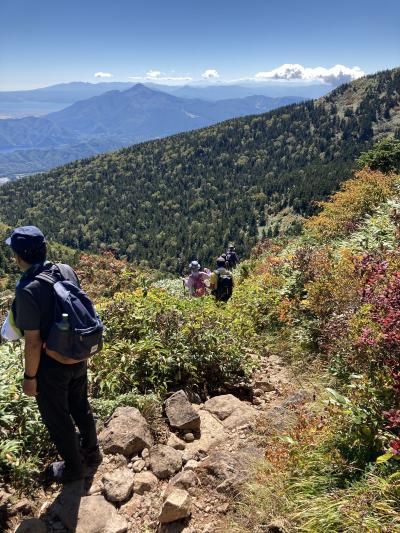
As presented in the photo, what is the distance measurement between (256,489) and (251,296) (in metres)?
6.07

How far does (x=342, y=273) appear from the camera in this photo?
7.05 metres

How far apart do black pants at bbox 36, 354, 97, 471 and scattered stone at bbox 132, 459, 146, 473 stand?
556 mm

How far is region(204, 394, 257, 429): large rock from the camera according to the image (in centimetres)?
502

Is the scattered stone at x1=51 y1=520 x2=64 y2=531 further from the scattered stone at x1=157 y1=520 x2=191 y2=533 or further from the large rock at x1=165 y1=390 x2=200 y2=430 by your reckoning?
the large rock at x1=165 y1=390 x2=200 y2=430

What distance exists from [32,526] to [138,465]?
1142mm

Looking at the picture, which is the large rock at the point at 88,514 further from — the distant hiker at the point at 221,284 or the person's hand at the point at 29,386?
the distant hiker at the point at 221,284

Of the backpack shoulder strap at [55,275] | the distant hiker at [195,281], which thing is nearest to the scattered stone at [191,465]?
the backpack shoulder strap at [55,275]

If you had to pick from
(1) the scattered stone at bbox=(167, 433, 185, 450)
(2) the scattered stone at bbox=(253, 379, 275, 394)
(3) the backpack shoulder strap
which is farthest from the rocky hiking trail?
(3) the backpack shoulder strap

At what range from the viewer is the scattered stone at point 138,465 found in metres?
4.21

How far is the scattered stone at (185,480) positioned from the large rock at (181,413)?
935mm

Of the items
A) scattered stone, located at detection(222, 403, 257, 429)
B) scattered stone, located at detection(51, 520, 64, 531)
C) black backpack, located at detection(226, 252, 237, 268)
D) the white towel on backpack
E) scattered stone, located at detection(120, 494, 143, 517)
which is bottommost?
black backpack, located at detection(226, 252, 237, 268)

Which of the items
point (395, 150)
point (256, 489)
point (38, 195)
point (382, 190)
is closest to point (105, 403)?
point (256, 489)

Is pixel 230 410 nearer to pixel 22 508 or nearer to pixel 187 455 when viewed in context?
pixel 187 455

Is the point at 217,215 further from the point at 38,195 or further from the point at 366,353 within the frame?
the point at 366,353
